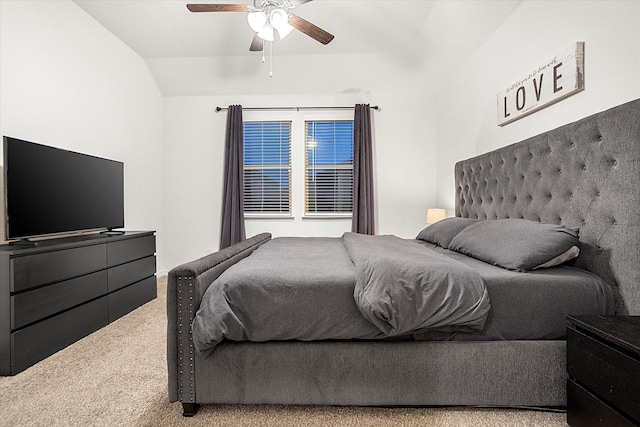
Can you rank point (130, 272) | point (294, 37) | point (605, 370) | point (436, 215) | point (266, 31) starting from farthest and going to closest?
1. point (436, 215)
2. point (294, 37)
3. point (130, 272)
4. point (266, 31)
5. point (605, 370)

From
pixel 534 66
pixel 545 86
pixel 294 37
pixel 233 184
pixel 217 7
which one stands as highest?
pixel 294 37

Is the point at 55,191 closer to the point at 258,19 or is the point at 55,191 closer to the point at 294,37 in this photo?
the point at 258,19

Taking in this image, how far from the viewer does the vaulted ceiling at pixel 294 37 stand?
3418 millimetres

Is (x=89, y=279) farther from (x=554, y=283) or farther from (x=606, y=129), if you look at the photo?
(x=606, y=129)

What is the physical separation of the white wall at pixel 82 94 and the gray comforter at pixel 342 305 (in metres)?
2.37

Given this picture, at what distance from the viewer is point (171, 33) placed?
13.0ft

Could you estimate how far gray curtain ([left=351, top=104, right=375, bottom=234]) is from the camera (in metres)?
4.76

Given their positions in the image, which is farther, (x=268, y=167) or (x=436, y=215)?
(x=268, y=167)

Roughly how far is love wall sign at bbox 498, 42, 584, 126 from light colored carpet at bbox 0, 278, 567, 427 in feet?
6.09

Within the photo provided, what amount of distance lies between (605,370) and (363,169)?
12.2 feet

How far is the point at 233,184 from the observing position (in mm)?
4820

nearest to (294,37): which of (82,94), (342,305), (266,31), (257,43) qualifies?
(257,43)

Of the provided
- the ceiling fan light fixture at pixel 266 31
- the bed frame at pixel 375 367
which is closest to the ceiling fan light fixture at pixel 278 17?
the ceiling fan light fixture at pixel 266 31

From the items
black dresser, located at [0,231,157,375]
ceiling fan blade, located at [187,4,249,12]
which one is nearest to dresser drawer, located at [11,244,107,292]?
black dresser, located at [0,231,157,375]
